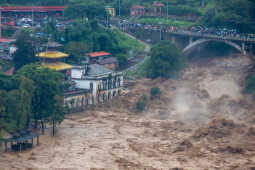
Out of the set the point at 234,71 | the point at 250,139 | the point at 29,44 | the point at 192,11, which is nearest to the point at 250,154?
the point at 250,139

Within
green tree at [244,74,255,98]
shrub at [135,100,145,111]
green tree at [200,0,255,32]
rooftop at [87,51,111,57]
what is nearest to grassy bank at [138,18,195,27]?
green tree at [200,0,255,32]

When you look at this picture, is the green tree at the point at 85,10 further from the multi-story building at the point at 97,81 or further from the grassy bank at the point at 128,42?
the multi-story building at the point at 97,81

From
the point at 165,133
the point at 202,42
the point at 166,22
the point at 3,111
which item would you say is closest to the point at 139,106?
the point at 165,133

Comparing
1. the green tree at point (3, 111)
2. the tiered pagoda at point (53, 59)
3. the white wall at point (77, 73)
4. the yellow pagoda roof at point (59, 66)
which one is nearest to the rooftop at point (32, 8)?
the tiered pagoda at point (53, 59)

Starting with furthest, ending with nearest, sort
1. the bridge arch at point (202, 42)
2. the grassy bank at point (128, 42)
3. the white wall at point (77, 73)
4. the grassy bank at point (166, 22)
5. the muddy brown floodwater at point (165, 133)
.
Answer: the grassy bank at point (166, 22), the grassy bank at point (128, 42), the bridge arch at point (202, 42), the white wall at point (77, 73), the muddy brown floodwater at point (165, 133)

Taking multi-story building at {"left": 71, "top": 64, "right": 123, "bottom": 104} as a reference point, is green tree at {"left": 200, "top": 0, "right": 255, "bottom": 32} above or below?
above

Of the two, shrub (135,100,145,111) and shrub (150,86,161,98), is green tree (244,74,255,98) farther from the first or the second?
shrub (135,100,145,111)

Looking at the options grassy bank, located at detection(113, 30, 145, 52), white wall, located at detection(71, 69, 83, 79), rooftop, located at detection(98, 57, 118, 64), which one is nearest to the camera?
white wall, located at detection(71, 69, 83, 79)

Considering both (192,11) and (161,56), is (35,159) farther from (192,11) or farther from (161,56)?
(192,11)
